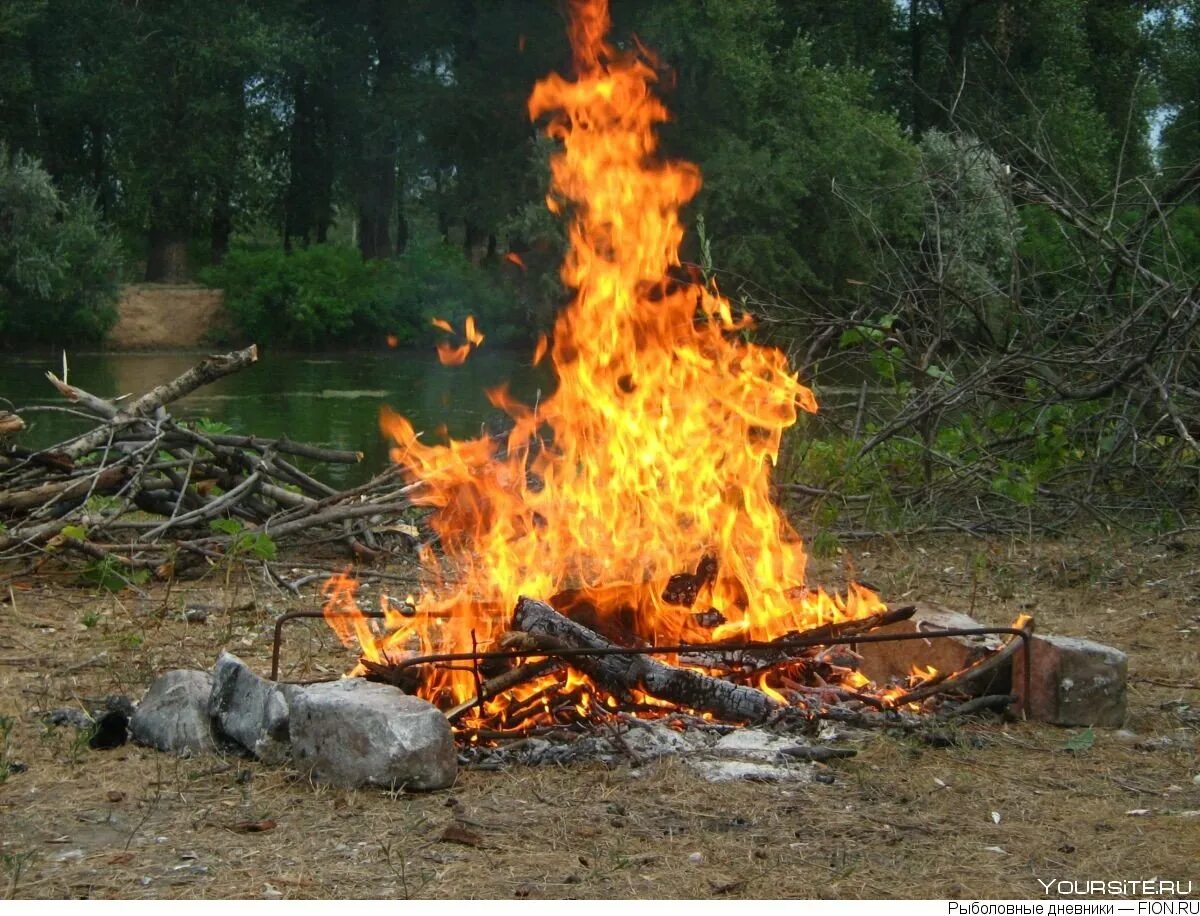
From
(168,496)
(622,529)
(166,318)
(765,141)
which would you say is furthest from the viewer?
(166,318)

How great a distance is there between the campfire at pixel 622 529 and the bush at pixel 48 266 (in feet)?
88.2

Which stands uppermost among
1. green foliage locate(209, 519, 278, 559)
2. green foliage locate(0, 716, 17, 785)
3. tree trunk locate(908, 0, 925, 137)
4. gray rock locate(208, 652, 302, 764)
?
tree trunk locate(908, 0, 925, 137)

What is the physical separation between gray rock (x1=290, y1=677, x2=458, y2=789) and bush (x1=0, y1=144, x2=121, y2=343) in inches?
1190

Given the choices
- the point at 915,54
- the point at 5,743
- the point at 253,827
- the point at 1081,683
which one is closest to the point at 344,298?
the point at 915,54

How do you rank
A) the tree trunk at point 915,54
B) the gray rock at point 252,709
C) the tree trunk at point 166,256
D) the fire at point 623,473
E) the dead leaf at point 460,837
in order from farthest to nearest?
the tree trunk at point 915,54 < the tree trunk at point 166,256 < the fire at point 623,473 < the gray rock at point 252,709 < the dead leaf at point 460,837

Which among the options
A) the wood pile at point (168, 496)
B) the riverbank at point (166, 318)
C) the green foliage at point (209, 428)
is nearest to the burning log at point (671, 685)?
the wood pile at point (168, 496)

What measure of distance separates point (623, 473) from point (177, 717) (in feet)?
7.72

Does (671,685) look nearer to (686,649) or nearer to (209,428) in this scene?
(686,649)

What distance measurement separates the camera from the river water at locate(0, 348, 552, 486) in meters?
18.5

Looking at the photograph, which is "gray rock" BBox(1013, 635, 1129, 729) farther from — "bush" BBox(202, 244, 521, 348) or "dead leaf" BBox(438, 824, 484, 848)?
"bush" BBox(202, 244, 521, 348)

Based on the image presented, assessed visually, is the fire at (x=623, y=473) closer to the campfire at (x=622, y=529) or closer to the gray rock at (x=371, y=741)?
the campfire at (x=622, y=529)

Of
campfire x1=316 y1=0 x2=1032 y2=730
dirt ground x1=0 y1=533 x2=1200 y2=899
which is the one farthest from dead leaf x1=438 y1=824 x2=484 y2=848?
campfire x1=316 y1=0 x2=1032 y2=730

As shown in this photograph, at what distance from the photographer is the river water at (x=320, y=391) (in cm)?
1848

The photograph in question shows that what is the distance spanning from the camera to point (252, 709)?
470cm
